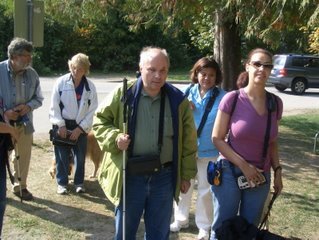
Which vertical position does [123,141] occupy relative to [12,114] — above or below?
above

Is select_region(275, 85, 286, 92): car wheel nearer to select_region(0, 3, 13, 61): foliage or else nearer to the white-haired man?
select_region(0, 3, 13, 61): foliage

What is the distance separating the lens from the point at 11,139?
178 inches

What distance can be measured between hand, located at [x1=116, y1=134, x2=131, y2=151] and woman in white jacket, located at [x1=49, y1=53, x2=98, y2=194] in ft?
9.35

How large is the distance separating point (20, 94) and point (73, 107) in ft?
2.48

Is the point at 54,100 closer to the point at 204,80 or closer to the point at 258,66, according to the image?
the point at 204,80

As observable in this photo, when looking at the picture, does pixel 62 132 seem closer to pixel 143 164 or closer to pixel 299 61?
pixel 143 164

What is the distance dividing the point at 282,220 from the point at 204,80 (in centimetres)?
209

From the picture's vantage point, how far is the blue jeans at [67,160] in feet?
20.4

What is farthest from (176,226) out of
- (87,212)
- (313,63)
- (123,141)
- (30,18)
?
(313,63)

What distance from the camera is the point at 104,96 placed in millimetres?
17656

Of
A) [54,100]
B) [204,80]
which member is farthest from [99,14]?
[204,80]

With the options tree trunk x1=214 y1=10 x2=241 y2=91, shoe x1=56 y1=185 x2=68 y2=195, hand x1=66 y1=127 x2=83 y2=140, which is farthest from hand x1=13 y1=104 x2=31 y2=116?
tree trunk x1=214 y1=10 x2=241 y2=91

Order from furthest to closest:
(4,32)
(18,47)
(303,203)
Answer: (4,32), (303,203), (18,47)

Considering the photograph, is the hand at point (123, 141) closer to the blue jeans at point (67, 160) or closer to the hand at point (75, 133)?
the hand at point (75, 133)
